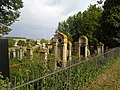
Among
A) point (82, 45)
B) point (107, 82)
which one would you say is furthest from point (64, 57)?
point (107, 82)

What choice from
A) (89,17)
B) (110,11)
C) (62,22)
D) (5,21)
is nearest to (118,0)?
(110,11)

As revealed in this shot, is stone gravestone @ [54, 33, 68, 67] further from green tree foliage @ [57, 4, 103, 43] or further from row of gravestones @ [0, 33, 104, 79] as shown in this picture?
green tree foliage @ [57, 4, 103, 43]

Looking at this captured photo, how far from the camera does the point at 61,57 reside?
16281 millimetres

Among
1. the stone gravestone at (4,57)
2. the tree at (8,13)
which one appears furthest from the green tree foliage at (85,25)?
the stone gravestone at (4,57)

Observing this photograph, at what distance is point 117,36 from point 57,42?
8099mm

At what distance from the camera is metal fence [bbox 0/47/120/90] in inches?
226

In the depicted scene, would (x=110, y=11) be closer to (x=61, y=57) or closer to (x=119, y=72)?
(x=61, y=57)

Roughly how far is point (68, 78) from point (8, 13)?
28.6 metres

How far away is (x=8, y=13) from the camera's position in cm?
3469

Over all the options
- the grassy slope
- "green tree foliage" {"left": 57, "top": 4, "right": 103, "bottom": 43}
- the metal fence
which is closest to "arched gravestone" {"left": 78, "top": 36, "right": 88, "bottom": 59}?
the grassy slope

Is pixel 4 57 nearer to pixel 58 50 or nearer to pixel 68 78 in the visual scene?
pixel 68 78

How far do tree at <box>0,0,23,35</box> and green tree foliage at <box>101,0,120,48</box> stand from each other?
14.6 meters

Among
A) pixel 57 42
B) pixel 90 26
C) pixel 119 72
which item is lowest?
pixel 119 72

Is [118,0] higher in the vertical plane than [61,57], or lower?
higher
